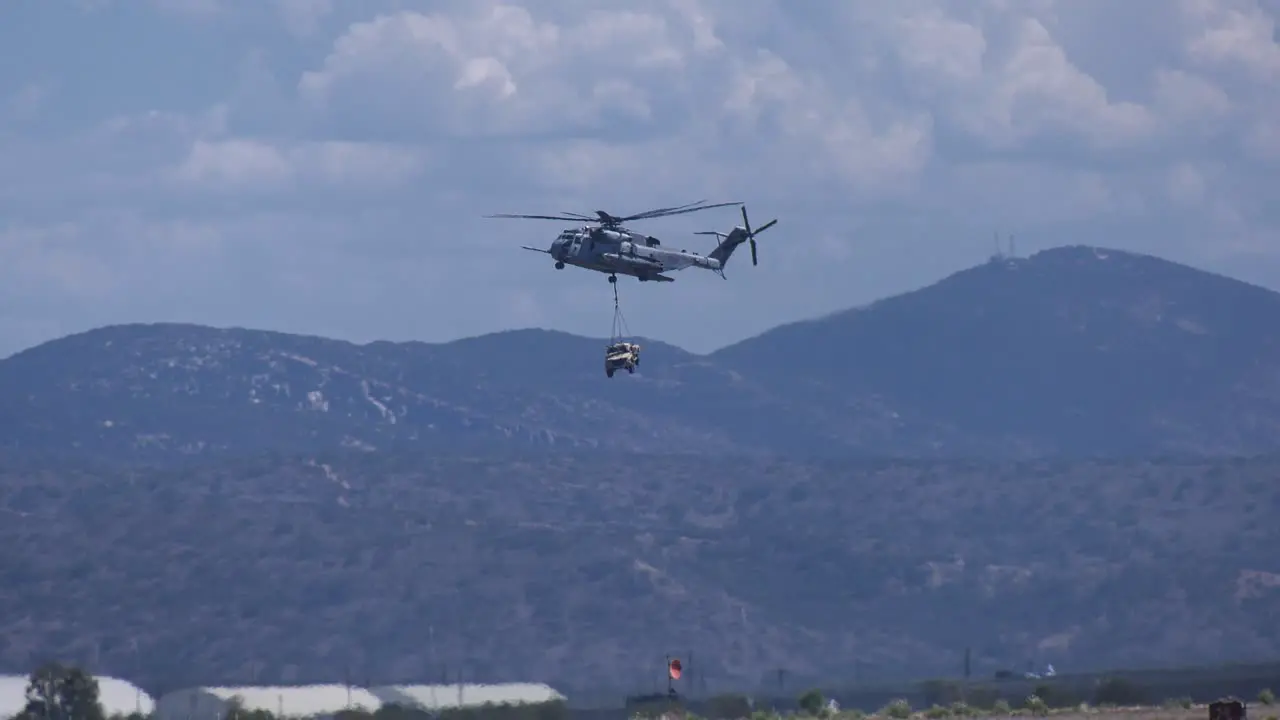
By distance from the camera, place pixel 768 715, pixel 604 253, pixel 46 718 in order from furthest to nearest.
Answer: pixel 46 718
pixel 768 715
pixel 604 253

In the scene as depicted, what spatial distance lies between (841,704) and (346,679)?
7907 centimetres

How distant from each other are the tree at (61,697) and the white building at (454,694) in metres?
15.3

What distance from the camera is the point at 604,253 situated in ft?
305

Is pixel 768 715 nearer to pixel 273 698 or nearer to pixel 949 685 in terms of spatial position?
pixel 949 685

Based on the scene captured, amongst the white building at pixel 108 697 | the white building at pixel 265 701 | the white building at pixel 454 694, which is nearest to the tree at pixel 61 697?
the white building at pixel 108 697

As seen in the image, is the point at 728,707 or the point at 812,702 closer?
the point at 728,707

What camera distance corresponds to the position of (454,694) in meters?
132

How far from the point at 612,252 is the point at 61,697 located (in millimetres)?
49193

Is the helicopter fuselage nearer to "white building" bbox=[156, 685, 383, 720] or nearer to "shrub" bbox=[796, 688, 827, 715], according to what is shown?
"shrub" bbox=[796, 688, 827, 715]

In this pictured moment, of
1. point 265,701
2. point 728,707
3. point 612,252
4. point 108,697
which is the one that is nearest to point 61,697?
point 265,701

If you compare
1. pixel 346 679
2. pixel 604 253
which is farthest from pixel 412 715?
pixel 346 679

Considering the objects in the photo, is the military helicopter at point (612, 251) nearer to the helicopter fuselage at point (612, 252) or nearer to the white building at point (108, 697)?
the helicopter fuselage at point (612, 252)

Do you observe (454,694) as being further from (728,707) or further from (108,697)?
(728,707)

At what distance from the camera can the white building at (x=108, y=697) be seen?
131 meters
